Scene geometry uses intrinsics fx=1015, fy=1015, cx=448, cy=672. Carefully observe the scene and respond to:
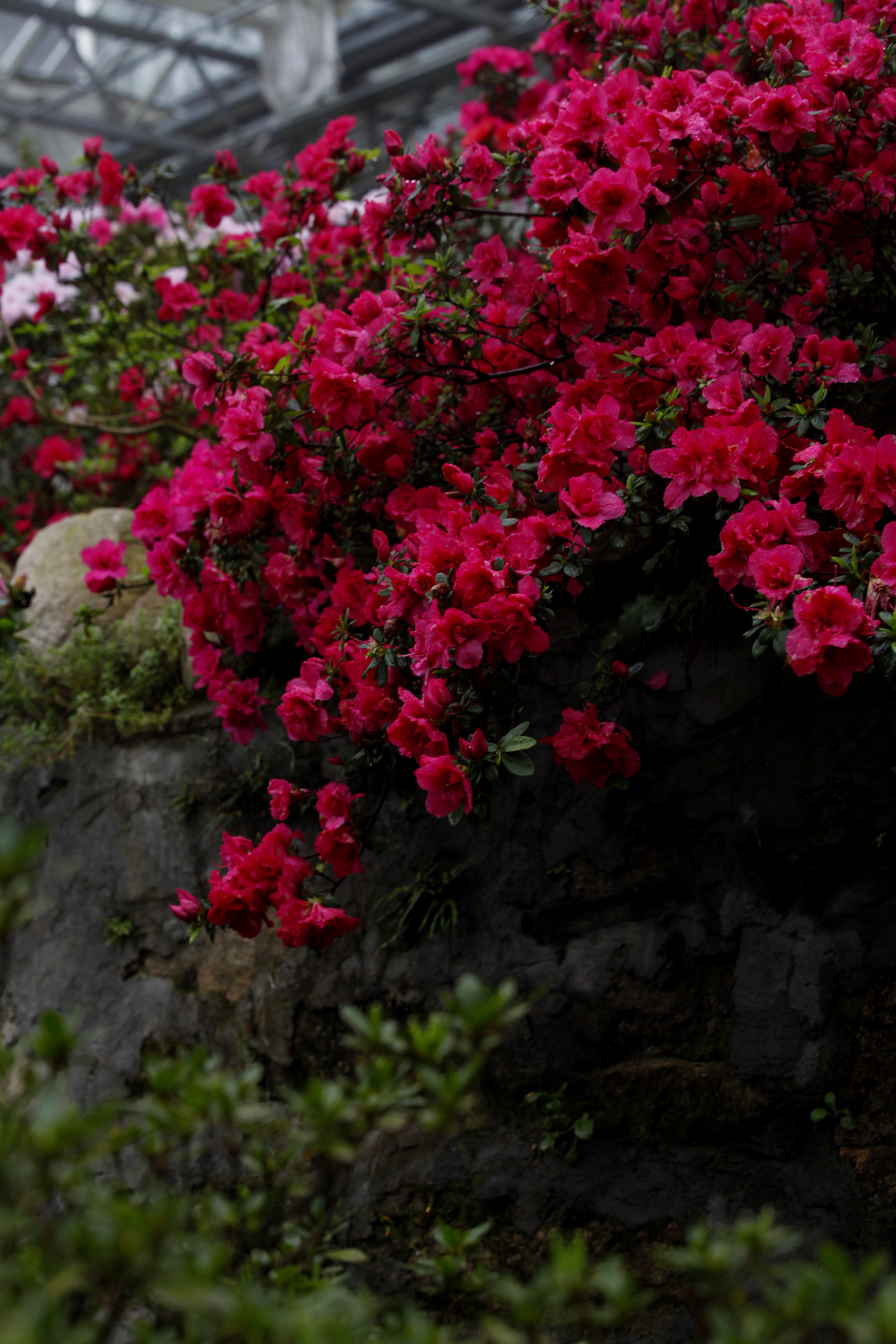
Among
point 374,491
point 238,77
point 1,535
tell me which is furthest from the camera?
point 238,77

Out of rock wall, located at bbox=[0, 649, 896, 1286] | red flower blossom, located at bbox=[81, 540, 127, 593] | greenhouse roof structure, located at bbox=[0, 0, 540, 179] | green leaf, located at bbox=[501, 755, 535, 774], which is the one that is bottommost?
rock wall, located at bbox=[0, 649, 896, 1286]

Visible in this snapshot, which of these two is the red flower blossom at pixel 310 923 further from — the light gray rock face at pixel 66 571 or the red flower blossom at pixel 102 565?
the light gray rock face at pixel 66 571

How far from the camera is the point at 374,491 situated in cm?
208

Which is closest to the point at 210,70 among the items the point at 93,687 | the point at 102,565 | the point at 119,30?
the point at 119,30

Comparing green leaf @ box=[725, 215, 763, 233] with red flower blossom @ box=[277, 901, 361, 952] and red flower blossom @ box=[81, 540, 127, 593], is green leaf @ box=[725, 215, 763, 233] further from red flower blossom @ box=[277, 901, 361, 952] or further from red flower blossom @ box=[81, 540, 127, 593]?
red flower blossom @ box=[81, 540, 127, 593]

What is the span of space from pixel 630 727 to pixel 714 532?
0.41m

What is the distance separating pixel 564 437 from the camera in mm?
1662

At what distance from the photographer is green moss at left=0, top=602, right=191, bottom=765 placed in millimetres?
2719

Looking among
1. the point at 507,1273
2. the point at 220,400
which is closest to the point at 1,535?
the point at 220,400

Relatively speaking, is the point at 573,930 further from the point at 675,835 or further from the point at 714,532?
the point at 714,532

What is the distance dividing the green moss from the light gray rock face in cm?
7

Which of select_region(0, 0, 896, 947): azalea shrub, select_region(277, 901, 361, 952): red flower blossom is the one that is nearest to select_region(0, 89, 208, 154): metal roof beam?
select_region(0, 0, 896, 947): azalea shrub

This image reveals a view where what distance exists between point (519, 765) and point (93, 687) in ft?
5.61

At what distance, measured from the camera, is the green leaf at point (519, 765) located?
1.52 meters
